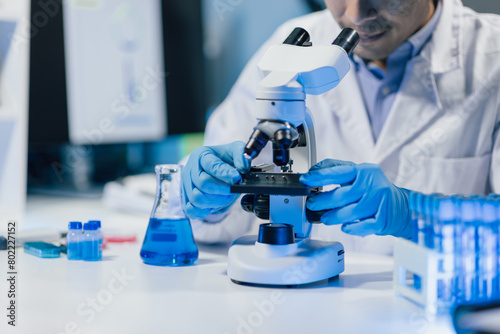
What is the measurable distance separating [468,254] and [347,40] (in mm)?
458

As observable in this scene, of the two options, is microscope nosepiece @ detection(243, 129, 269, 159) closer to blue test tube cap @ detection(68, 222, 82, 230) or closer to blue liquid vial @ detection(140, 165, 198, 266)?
blue liquid vial @ detection(140, 165, 198, 266)

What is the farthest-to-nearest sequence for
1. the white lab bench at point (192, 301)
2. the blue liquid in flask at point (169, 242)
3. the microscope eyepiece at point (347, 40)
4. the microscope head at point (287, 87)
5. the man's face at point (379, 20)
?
the man's face at point (379, 20), the blue liquid in flask at point (169, 242), the microscope eyepiece at point (347, 40), the microscope head at point (287, 87), the white lab bench at point (192, 301)

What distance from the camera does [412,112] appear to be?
1788 mm

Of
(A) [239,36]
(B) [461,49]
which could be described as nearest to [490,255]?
(B) [461,49]

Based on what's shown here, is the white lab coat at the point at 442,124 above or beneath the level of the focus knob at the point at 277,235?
above

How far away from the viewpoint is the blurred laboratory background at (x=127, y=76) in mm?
2381

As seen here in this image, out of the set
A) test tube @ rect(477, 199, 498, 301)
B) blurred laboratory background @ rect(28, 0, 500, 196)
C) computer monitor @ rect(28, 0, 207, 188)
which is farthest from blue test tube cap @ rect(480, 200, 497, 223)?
computer monitor @ rect(28, 0, 207, 188)

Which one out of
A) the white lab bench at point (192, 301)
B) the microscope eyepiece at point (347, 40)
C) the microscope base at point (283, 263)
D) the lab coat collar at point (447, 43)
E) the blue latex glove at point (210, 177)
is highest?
the lab coat collar at point (447, 43)

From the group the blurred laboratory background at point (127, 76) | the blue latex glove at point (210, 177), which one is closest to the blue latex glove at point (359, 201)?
the blue latex glove at point (210, 177)

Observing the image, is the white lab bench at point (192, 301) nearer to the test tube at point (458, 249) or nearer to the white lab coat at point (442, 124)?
the test tube at point (458, 249)

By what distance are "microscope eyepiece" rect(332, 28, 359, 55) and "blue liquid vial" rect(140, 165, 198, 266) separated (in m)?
0.47

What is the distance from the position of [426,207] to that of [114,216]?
125 centimetres

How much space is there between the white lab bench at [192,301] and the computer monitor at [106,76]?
1037 mm

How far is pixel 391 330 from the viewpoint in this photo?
0.98 meters
